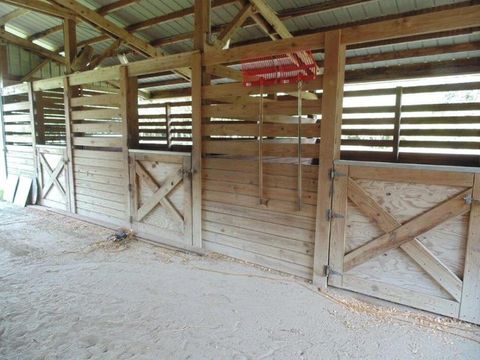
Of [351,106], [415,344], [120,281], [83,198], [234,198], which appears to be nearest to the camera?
[415,344]

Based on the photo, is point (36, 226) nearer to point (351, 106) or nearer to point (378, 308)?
point (378, 308)

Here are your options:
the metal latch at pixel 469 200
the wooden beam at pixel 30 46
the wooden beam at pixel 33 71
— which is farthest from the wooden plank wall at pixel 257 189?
the wooden beam at pixel 33 71

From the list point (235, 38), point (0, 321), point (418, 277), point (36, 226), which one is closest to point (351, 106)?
point (235, 38)

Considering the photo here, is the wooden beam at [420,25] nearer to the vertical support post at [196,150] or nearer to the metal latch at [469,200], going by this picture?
the metal latch at [469,200]

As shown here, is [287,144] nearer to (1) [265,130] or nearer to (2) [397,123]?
(1) [265,130]

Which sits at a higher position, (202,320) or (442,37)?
(442,37)

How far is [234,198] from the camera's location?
284 centimetres

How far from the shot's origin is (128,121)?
11.7ft

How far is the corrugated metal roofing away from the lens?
3383 mm

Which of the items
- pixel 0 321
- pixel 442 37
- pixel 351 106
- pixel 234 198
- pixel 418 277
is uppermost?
Answer: pixel 442 37

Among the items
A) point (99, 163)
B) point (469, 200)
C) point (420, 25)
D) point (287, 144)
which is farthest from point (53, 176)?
point (469, 200)

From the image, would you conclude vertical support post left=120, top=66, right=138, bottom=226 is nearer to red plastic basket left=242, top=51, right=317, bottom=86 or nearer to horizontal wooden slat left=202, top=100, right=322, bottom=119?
horizontal wooden slat left=202, top=100, right=322, bottom=119

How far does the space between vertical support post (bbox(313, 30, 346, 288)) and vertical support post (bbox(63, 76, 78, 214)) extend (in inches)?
143

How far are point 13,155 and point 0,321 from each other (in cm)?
453
